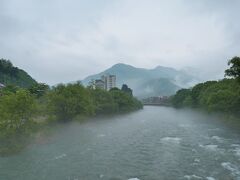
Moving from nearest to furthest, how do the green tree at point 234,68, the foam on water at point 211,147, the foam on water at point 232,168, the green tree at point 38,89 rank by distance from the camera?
the foam on water at point 232,168 → the foam on water at point 211,147 → the green tree at point 234,68 → the green tree at point 38,89

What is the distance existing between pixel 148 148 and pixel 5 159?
1963 centimetres

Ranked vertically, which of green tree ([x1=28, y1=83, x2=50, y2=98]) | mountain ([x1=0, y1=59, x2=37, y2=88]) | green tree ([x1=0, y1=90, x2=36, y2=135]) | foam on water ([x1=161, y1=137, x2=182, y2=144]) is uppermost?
mountain ([x1=0, y1=59, x2=37, y2=88])

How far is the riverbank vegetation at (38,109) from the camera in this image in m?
44.1

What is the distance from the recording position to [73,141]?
5175 centimetres

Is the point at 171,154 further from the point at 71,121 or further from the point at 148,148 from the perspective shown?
the point at 71,121

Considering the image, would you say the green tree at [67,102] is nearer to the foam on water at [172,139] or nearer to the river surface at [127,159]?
the river surface at [127,159]

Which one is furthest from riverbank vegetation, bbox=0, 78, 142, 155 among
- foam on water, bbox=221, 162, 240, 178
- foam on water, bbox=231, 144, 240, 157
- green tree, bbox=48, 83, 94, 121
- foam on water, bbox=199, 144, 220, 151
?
foam on water, bbox=231, 144, 240, 157

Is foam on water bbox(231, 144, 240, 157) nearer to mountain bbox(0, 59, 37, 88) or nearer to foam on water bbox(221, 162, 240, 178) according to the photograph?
foam on water bbox(221, 162, 240, 178)

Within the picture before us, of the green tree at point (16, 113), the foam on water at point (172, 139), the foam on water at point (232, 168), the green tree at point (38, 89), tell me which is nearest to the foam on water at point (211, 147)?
the foam on water at point (172, 139)

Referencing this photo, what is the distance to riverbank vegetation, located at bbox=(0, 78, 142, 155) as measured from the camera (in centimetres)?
4409

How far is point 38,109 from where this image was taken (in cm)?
4778

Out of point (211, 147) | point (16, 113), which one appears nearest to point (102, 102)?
point (16, 113)

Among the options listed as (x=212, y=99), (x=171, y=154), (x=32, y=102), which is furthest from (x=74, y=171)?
(x=212, y=99)

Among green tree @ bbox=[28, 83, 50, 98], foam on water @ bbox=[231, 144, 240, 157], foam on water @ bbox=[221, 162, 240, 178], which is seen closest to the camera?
foam on water @ bbox=[221, 162, 240, 178]
